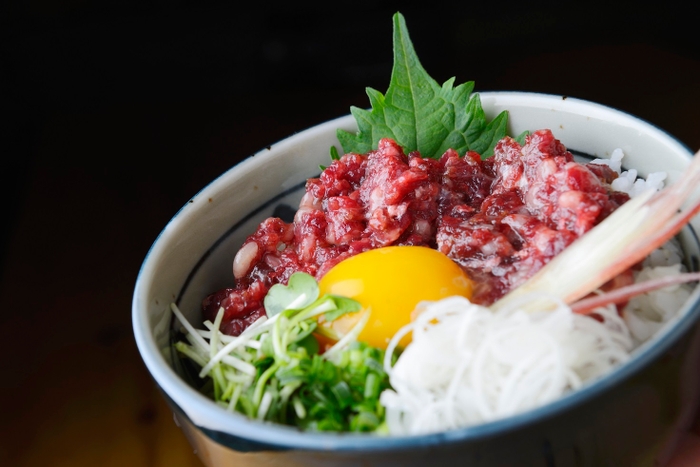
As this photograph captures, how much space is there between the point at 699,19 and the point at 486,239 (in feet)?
10.1

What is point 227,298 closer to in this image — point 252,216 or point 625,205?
point 252,216

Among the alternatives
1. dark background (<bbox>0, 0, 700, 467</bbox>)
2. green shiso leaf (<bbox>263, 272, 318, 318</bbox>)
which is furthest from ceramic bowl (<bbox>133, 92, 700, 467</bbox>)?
dark background (<bbox>0, 0, 700, 467</bbox>)

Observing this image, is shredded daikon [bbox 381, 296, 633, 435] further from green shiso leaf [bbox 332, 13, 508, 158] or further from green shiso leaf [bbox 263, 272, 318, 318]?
green shiso leaf [bbox 332, 13, 508, 158]

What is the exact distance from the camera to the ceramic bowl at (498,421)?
122cm

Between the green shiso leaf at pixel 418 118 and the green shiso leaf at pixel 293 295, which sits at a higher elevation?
the green shiso leaf at pixel 418 118

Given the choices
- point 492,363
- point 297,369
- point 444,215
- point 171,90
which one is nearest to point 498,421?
point 492,363

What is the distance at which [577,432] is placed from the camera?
1276 mm

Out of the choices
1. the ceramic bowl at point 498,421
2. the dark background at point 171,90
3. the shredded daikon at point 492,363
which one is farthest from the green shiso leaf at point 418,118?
the dark background at point 171,90

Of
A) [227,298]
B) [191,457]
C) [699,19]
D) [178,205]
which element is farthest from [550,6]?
[191,457]

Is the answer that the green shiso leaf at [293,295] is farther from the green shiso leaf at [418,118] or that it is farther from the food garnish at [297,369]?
the green shiso leaf at [418,118]

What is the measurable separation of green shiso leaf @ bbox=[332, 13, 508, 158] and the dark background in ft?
3.77

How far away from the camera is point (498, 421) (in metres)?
1.20

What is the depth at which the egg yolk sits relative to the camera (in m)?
1.69

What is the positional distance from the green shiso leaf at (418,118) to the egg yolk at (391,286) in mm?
616
